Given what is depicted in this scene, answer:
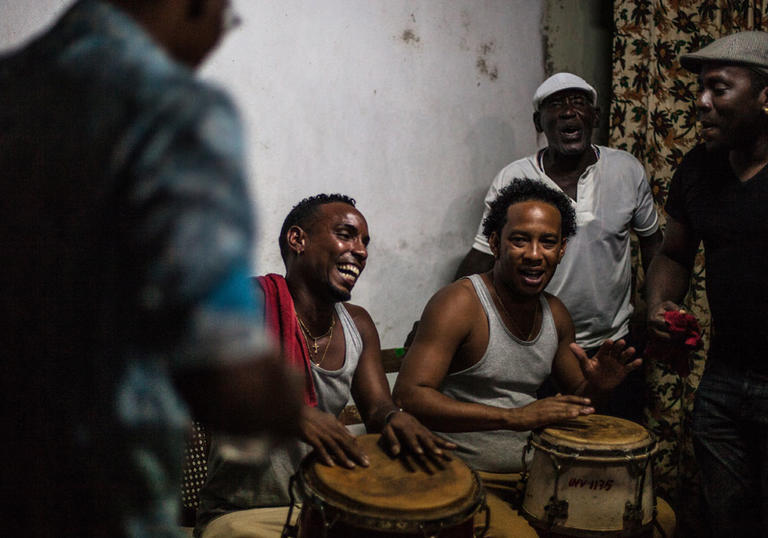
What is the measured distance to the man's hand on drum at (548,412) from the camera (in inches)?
88.7

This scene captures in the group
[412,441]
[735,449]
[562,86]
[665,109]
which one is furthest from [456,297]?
[665,109]

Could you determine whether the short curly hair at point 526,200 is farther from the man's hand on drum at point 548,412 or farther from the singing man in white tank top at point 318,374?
the man's hand on drum at point 548,412

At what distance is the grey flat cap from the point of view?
8.36 feet

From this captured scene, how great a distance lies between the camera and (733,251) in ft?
8.63

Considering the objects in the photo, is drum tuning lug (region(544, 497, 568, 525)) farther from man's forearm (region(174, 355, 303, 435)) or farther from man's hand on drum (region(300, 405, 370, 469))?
man's forearm (region(174, 355, 303, 435))

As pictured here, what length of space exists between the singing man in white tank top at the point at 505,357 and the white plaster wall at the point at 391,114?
3.27 feet

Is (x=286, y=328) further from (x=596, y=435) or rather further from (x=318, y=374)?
(x=596, y=435)

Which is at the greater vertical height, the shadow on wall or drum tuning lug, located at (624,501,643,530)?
the shadow on wall

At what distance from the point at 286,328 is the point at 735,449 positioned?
5.68 feet

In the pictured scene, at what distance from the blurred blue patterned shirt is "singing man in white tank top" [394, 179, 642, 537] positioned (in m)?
1.63

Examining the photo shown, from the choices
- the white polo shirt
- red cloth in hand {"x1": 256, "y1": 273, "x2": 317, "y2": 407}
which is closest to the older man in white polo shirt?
the white polo shirt

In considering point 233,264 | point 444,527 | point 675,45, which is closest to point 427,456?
point 444,527

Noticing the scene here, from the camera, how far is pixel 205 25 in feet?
2.77

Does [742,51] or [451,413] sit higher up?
[742,51]
